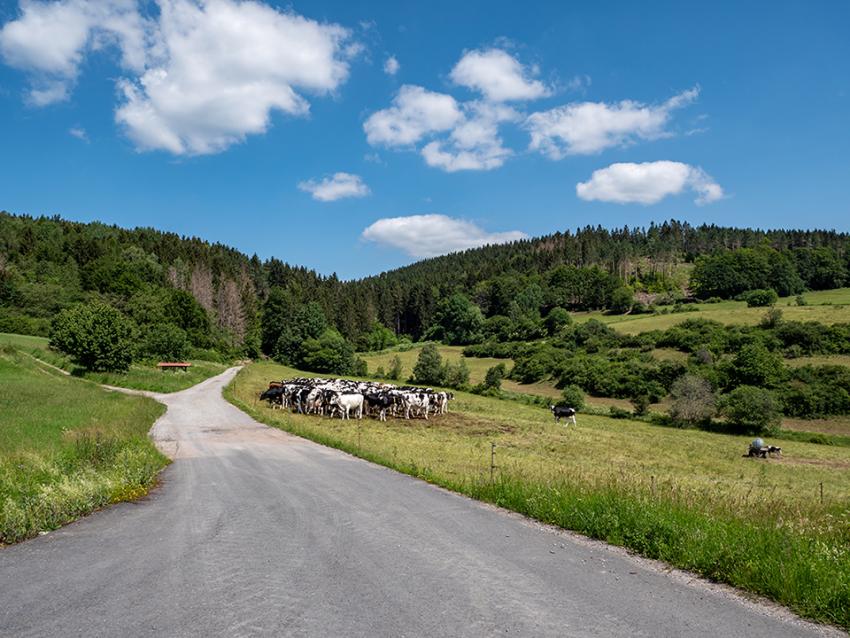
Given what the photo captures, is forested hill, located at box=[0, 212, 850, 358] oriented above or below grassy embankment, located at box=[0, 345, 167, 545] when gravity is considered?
above

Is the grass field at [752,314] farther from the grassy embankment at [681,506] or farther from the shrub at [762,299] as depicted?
the grassy embankment at [681,506]

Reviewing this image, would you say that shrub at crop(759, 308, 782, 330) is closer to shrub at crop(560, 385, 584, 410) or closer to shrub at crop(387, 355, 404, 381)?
shrub at crop(560, 385, 584, 410)

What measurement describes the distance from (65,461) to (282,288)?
12901 cm

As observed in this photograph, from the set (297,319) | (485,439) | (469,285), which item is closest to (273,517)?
(485,439)

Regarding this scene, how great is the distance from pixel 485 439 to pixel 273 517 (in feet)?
69.2

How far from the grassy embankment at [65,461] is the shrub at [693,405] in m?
43.5

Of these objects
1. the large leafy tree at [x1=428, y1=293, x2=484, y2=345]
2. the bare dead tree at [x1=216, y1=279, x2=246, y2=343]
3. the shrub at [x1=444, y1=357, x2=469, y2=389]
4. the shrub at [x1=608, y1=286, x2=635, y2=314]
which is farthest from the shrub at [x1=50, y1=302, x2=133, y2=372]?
the shrub at [x1=608, y1=286, x2=635, y2=314]

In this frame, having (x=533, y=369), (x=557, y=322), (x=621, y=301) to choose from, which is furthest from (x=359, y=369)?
(x=621, y=301)

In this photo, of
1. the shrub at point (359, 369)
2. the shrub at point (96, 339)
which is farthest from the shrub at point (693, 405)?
the shrub at point (96, 339)

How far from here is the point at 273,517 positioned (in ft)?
32.3

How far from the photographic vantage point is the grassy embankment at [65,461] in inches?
366

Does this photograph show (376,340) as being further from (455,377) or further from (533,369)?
(455,377)

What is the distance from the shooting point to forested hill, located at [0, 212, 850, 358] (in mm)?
99625

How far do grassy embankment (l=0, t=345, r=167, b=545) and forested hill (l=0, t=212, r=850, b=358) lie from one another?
195ft
